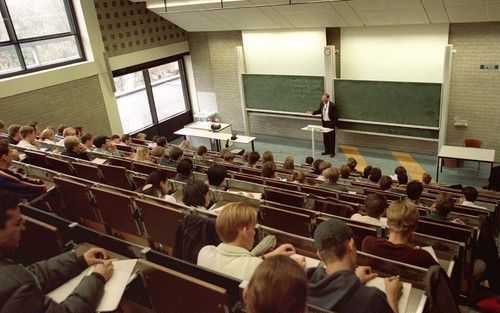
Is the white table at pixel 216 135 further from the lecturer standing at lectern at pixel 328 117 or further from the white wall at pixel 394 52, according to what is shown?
the white wall at pixel 394 52

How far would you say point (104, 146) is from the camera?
6914 millimetres

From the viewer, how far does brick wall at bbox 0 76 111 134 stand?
8133 millimetres

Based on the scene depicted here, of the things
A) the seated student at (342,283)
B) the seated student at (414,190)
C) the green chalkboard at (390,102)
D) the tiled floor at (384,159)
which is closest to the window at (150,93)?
the tiled floor at (384,159)

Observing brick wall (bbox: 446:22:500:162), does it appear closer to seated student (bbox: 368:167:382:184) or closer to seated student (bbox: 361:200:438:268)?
seated student (bbox: 368:167:382:184)

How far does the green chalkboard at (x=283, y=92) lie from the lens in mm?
9609

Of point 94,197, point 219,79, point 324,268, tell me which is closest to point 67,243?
point 94,197

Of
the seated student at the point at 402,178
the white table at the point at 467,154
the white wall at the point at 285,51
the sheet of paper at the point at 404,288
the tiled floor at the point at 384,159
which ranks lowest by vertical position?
the tiled floor at the point at 384,159

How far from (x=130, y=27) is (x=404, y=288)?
9643 millimetres

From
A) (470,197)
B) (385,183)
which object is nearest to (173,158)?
(385,183)

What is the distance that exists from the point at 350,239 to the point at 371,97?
729 centimetres

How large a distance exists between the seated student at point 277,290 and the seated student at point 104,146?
5598 mm

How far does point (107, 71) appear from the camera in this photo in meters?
9.66

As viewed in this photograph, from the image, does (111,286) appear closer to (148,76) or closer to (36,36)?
(36,36)

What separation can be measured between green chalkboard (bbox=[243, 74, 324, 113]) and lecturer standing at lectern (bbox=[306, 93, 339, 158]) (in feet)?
1.35
